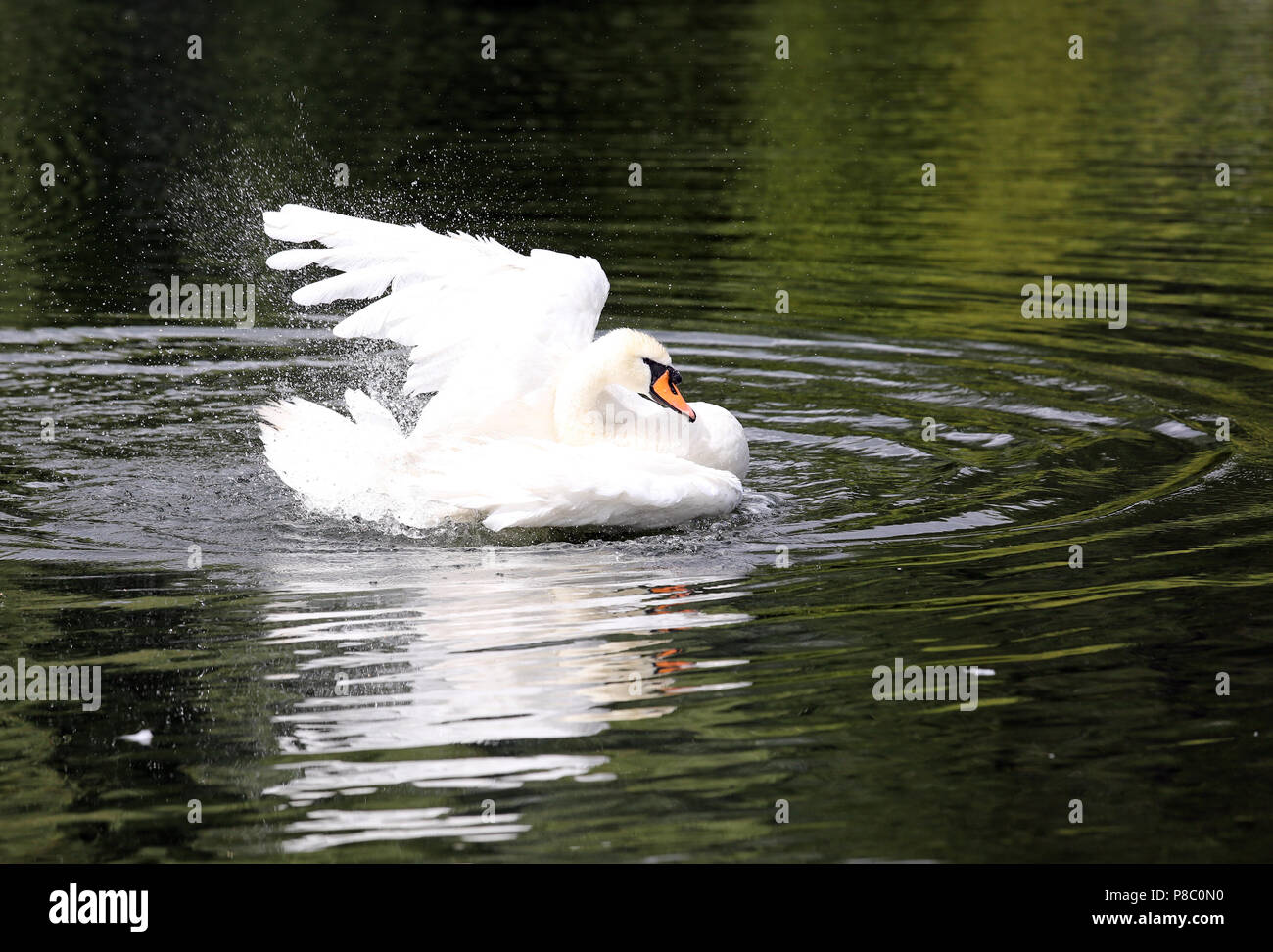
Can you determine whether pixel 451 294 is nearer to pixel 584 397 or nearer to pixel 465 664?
pixel 584 397

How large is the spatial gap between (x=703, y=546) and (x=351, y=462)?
6.47 feet

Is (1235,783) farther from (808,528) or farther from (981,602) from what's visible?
(808,528)

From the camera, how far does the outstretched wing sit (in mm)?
9867

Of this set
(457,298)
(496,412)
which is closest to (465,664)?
(496,412)

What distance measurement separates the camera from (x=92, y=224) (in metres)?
19.3

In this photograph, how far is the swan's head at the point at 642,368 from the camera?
380 inches

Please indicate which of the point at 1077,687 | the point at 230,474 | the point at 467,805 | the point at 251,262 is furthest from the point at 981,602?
the point at 251,262

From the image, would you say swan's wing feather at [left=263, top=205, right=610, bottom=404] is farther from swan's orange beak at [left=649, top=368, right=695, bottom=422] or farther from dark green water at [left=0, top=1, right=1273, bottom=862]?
dark green water at [left=0, top=1, right=1273, bottom=862]

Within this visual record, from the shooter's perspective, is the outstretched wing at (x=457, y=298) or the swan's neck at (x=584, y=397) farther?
the outstretched wing at (x=457, y=298)

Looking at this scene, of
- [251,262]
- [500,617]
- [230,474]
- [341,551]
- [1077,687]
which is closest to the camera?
[1077,687]

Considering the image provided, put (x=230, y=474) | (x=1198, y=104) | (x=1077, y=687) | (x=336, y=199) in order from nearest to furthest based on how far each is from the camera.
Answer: (x=1077, y=687), (x=230, y=474), (x=336, y=199), (x=1198, y=104)

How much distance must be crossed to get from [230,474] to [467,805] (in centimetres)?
510

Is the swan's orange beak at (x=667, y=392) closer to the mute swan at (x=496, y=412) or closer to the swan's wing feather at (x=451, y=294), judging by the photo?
the mute swan at (x=496, y=412)

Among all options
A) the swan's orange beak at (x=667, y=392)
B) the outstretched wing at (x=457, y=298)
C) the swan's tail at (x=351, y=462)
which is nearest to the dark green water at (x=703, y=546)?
the swan's tail at (x=351, y=462)
